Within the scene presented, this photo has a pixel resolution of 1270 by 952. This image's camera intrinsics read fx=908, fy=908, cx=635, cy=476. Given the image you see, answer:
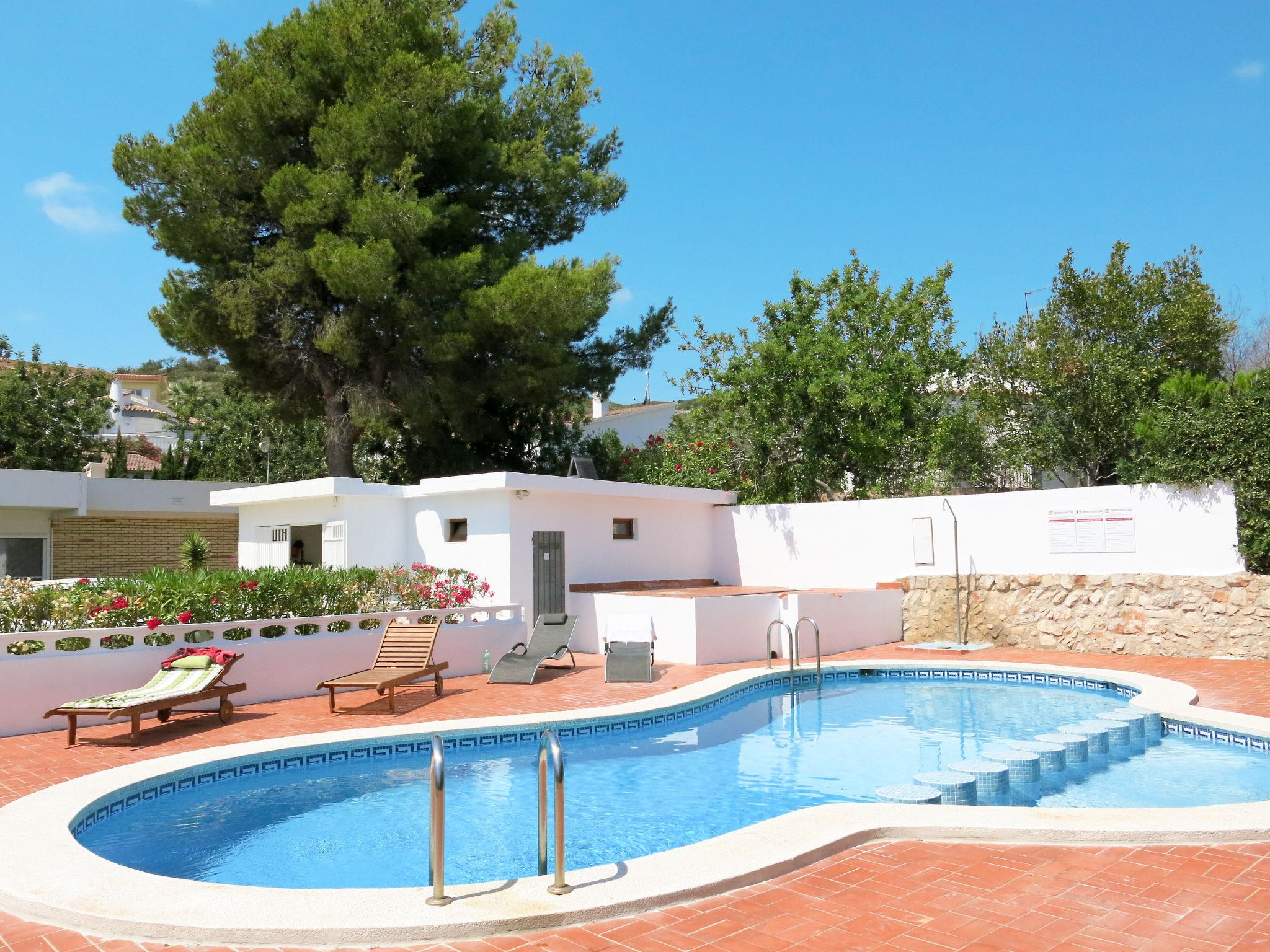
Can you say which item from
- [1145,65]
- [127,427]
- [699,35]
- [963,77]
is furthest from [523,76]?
[127,427]

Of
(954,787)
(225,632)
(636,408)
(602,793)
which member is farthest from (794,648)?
(636,408)

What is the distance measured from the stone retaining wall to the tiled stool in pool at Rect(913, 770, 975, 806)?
9410 millimetres

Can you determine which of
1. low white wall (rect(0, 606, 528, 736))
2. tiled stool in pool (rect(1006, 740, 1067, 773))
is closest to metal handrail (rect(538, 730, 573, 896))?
tiled stool in pool (rect(1006, 740, 1067, 773))

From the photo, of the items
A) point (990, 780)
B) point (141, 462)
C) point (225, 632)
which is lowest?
point (990, 780)

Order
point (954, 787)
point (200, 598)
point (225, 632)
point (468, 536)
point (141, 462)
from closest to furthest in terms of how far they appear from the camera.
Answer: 1. point (954, 787)
2. point (200, 598)
3. point (225, 632)
4. point (468, 536)
5. point (141, 462)

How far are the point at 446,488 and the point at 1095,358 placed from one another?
13.2m

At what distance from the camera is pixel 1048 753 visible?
848 cm

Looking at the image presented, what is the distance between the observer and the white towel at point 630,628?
13.8m

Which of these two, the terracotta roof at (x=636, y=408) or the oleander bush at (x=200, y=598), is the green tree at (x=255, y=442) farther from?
the oleander bush at (x=200, y=598)

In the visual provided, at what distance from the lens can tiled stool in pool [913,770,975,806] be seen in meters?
7.15

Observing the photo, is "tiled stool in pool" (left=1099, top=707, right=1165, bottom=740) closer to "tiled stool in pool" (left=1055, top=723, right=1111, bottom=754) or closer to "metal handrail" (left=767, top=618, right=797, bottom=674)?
"tiled stool in pool" (left=1055, top=723, right=1111, bottom=754)

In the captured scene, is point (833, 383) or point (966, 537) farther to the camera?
point (833, 383)

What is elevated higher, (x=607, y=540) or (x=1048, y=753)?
(x=607, y=540)

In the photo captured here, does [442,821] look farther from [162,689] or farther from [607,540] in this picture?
[607,540]
